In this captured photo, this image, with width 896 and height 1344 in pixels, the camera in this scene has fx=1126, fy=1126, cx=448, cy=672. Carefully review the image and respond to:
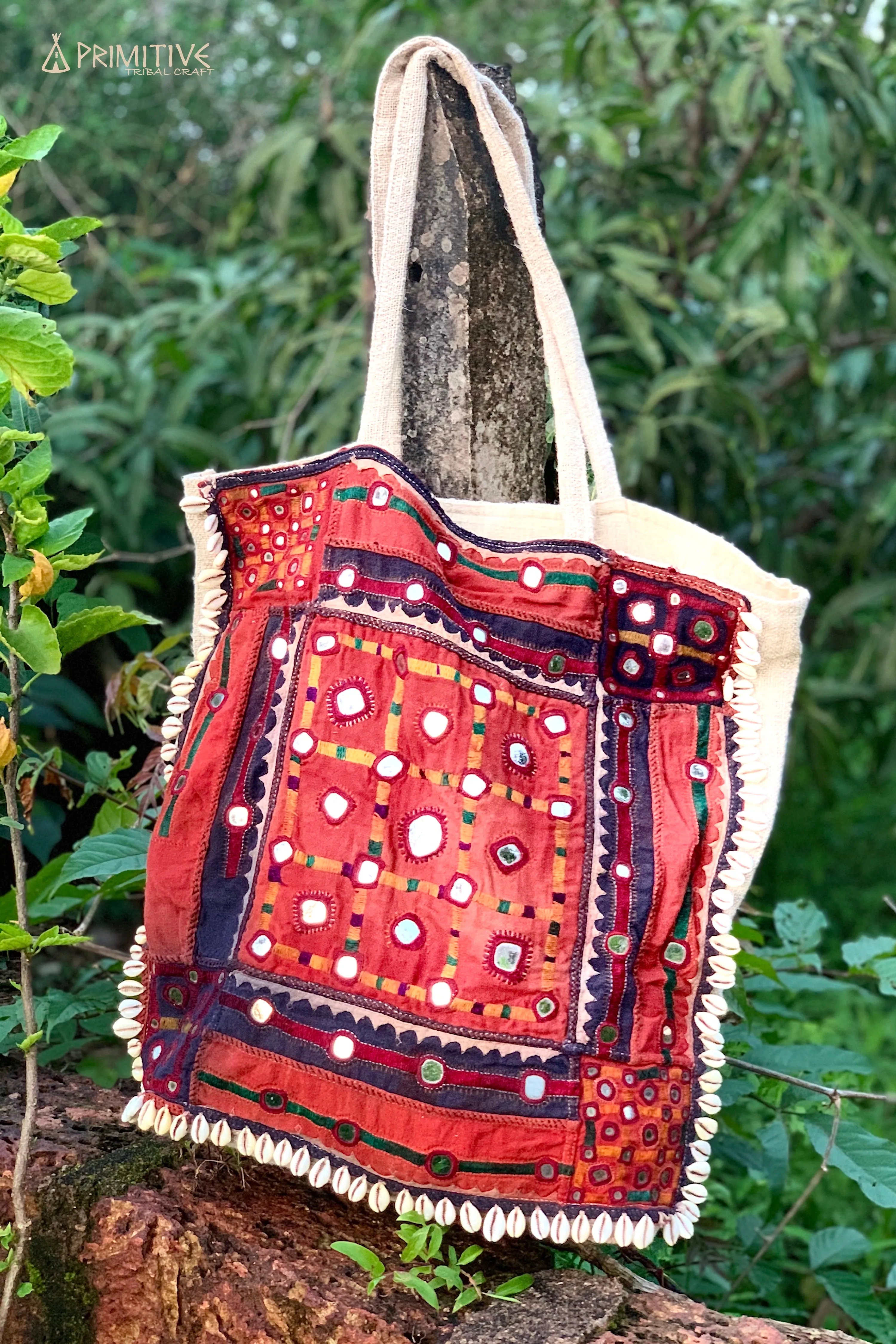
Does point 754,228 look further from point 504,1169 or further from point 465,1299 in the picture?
point 465,1299

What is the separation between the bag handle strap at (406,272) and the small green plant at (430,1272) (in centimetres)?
67

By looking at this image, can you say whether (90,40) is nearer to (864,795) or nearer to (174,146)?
(174,146)

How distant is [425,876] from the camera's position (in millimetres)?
1031

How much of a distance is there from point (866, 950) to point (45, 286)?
3.80 feet

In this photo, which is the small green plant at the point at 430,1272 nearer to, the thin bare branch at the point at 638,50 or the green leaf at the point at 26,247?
the green leaf at the point at 26,247

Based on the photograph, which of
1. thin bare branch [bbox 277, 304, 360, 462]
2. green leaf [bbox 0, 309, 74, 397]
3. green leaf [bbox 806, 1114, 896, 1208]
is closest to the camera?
green leaf [bbox 0, 309, 74, 397]

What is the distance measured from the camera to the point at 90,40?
4055 mm

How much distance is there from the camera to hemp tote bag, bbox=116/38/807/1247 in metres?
1.01

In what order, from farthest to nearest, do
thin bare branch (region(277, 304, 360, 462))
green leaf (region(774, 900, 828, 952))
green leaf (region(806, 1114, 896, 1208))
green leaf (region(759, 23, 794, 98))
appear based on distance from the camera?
green leaf (region(759, 23, 794, 98))
thin bare branch (region(277, 304, 360, 462))
green leaf (region(774, 900, 828, 952))
green leaf (region(806, 1114, 896, 1208))

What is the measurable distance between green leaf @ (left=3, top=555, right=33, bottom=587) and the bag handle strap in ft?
1.17

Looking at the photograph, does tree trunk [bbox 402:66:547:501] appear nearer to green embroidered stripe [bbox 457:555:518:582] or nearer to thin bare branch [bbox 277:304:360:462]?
green embroidered stripe [bbox 457:555:518:582]

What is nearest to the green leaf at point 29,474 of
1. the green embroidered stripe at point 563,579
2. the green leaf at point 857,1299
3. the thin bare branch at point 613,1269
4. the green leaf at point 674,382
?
the green embroidered stripe at point 563,579

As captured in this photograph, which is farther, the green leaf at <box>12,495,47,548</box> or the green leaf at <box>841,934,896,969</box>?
the green leaf at <box>841,934,896,969</box>

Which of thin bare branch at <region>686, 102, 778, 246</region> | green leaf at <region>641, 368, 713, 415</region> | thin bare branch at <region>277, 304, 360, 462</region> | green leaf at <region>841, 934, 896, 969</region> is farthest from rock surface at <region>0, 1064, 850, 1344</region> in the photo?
thin bare branch at <region>686, 102, 778, 246</region>
